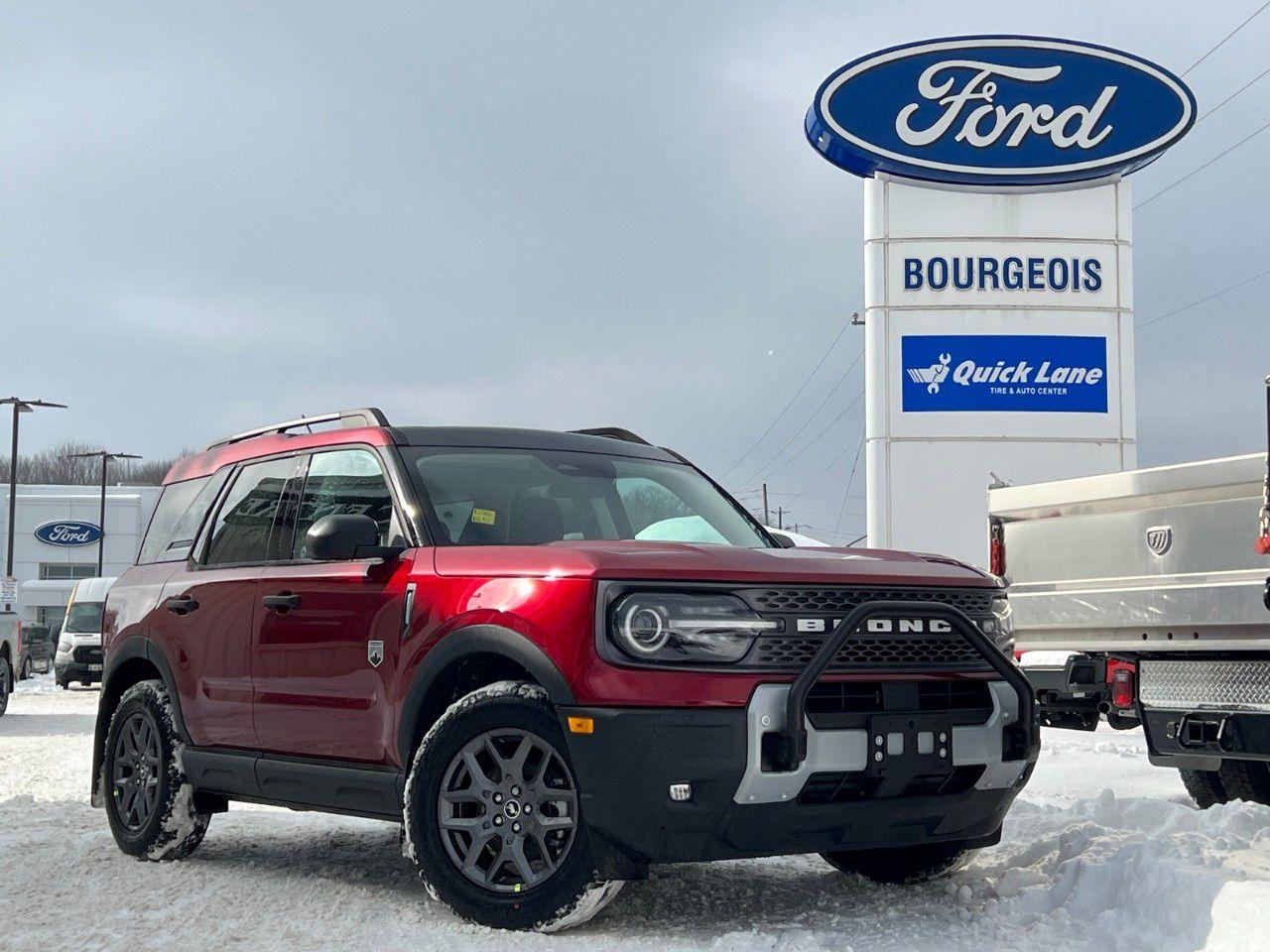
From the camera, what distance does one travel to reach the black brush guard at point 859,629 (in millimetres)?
4648

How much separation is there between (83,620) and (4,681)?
765 cm

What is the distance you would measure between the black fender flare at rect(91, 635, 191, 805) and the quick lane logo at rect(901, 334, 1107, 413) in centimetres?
1314

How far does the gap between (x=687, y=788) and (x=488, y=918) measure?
828 mm

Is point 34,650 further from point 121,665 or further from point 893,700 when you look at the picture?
point 893,700

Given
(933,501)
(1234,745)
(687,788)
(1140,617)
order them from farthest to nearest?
(933,501), (1140,617), (1234,745), (687,788)

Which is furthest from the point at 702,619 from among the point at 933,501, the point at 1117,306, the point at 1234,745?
the point at 1117,306

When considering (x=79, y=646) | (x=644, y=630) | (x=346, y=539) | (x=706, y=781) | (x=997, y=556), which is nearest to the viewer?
(x=706, y=781)

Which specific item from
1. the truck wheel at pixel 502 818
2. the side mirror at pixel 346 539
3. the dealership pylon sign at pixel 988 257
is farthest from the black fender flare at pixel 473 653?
the dealership pylon sign at pixel 988 257

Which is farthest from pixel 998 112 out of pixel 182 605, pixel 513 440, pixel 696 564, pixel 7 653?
pixel 696 564

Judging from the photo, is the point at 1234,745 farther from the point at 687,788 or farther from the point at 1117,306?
the point at 1117,306

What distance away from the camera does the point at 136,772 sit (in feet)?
23.2

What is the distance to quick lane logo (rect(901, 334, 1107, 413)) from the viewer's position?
19.1 metres

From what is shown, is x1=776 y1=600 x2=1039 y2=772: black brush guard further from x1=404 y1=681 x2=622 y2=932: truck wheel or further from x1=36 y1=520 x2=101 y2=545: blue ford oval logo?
x1=36 y1=520 x2=101 y2=545: blue ford oval logo

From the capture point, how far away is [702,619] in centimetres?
472
